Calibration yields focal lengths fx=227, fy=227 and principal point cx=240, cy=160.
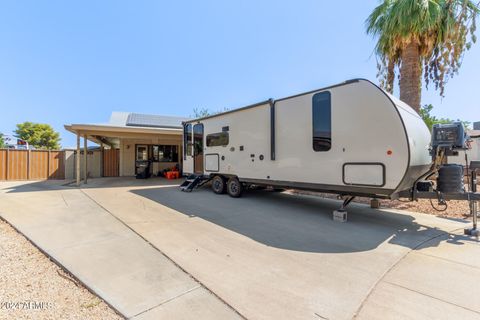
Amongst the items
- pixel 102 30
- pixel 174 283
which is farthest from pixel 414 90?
pixel 102 30

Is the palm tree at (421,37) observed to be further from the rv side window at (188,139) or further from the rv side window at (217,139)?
the rv side window at (188,139)

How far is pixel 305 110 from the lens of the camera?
5.45 meters

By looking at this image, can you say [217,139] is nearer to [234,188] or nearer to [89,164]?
[234,188]

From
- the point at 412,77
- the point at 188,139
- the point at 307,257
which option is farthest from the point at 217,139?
the point at 412,77

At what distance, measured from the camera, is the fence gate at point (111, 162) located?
576 inches

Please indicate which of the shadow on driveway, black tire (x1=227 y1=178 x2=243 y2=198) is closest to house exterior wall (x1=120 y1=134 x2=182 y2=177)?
black tire (x1=227 y1=178 x2=243 y2=198)

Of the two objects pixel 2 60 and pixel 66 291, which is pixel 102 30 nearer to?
pixel 2 60

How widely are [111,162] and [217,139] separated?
402 inches

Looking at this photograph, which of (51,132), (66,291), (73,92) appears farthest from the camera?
(51,132)

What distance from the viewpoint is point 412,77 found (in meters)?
8.00

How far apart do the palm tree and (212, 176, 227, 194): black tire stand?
7154 millimetres

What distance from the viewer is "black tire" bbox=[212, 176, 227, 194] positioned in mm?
8078

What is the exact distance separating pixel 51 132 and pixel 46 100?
40.4ft

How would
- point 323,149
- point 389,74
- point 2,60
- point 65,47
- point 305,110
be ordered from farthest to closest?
point 65,47, point 2,60, point 389,74, point 305,110, point 323,149
